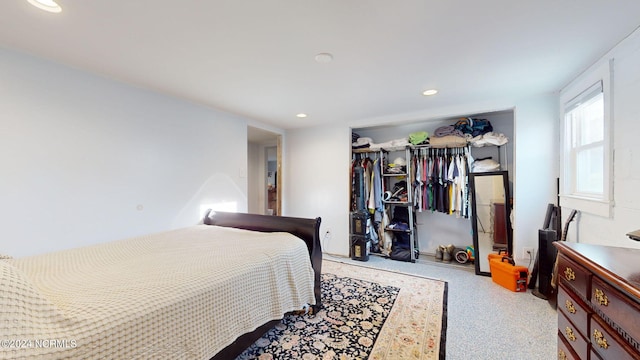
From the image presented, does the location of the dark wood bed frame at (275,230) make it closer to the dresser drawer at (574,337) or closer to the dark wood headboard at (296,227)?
the dark wood headboard at (296,227)

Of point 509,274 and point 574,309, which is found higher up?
point 574,309

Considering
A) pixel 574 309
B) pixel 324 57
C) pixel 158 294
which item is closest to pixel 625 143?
pixel 574 309

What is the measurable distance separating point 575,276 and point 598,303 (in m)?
0.19

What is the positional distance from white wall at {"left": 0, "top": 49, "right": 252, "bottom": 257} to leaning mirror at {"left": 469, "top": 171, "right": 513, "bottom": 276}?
3666 mm

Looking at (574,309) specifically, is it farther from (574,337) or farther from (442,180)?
(442,180)

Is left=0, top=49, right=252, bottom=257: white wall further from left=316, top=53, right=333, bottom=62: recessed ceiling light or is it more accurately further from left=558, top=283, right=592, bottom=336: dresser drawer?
left=558, top=283, right=592, bottom=336: dresser drawer

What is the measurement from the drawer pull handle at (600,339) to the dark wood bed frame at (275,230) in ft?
5.37

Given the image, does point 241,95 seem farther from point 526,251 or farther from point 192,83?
point 526,251

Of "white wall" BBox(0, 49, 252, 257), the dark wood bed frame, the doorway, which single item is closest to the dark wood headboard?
the dark wood bed frame

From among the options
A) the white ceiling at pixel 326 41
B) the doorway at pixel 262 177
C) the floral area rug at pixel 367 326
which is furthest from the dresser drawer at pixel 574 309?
the doorway at pixel 262 177

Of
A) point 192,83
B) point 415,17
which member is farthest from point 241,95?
point 415,17

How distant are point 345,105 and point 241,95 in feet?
4.25

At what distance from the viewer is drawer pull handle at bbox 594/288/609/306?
0.87 metres

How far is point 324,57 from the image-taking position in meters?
1.83
